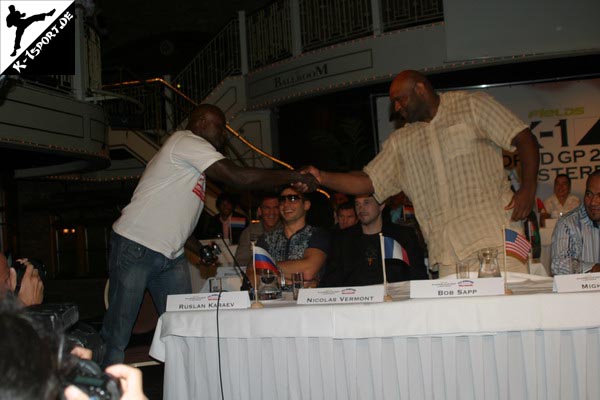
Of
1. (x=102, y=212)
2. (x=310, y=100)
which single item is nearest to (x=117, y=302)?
(x=310, y=100)

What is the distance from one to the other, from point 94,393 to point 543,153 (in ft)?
30.9

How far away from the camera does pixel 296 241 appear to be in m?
4.82

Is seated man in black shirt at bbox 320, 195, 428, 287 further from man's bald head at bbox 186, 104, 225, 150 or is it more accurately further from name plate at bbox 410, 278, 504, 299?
name plate at bbox 410, 278, 504, 299

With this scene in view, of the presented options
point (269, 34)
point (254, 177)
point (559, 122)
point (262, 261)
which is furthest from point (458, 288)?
point (269, 34)

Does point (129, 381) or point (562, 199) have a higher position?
point (562, 199)

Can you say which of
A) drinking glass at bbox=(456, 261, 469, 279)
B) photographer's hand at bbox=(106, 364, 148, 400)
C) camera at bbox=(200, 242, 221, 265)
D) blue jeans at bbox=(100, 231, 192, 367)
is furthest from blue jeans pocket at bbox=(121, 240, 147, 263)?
photographer's hand at bbox=(106, 364, 148, 400)

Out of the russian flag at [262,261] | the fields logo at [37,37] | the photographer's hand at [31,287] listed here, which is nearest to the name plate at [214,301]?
the russian flag at [262,261]

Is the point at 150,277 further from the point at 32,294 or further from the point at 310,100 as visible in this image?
the point at 310,100

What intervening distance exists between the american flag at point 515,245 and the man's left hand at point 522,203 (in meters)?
0.16

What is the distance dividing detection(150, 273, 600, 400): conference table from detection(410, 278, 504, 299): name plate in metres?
0.07

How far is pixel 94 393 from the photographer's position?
3.04 feet

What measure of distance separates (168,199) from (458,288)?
1757 mm

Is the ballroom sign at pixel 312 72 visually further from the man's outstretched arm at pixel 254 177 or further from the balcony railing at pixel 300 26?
the man's outstretched arm at pixel 254 177

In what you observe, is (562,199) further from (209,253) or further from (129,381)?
(129,381)
